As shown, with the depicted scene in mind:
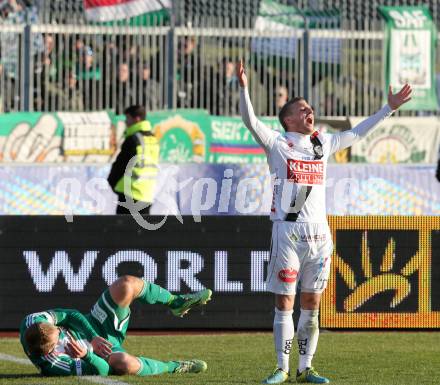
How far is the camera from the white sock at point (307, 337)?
9820 millimetres

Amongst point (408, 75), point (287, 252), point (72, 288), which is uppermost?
point (408, 75)

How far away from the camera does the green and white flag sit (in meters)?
21.1

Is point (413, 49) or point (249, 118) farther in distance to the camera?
point (413, 49)

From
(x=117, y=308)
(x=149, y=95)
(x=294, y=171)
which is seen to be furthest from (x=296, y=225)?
(x=149, y=95)

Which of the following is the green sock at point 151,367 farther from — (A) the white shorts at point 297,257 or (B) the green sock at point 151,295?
(A) the white shorts at point 297,257

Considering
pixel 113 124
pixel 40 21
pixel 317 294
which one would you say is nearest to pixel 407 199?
pixel 113 124

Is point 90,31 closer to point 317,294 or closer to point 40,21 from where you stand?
point 40,21

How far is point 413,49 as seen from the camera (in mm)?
21156

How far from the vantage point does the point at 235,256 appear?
13617 millimetres

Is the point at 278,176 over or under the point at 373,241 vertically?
over

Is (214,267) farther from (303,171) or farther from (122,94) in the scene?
(122,94)

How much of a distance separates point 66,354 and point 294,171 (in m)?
2.14

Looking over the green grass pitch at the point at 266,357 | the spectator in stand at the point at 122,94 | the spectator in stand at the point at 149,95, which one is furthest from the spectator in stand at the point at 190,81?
the green grass pitch at the point at 266,357

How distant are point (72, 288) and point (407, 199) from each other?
26.7ft
